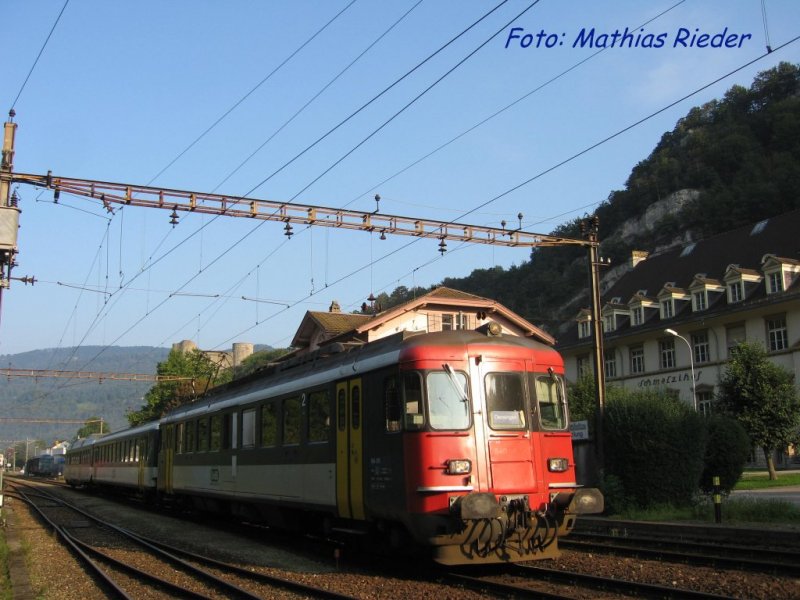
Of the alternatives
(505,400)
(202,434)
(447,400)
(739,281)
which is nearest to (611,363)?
(739,281)

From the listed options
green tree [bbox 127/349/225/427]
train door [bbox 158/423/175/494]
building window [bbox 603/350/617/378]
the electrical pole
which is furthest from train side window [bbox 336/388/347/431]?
green tree [bbox 127/349/225/427]

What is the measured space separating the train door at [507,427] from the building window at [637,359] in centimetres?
3790

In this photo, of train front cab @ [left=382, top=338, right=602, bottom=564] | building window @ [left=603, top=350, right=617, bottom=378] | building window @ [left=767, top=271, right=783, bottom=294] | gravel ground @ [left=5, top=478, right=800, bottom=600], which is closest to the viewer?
gravel ground @ [left=5, top=478, right=800, bottom=600]

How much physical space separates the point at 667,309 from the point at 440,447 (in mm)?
38912

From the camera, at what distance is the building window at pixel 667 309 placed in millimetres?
45250

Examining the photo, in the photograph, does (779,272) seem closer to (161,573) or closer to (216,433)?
(216,433)

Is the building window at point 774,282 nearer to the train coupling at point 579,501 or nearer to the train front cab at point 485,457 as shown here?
the train front cab at point 485,457

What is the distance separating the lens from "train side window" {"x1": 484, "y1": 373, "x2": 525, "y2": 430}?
33.8ft

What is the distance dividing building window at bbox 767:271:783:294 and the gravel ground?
3076 cm

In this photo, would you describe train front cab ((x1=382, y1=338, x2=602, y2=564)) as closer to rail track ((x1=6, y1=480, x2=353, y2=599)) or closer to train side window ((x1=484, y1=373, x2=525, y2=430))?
train side window ((x1=484, y1=373, x2=525, y2=430))

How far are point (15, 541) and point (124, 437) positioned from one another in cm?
1487

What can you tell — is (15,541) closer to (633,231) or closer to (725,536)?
(725,536)

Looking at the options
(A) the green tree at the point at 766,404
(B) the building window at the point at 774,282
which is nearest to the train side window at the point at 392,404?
(A) the green tree at the point at 766,404

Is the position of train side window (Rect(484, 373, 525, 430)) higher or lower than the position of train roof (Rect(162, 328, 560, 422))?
lower
